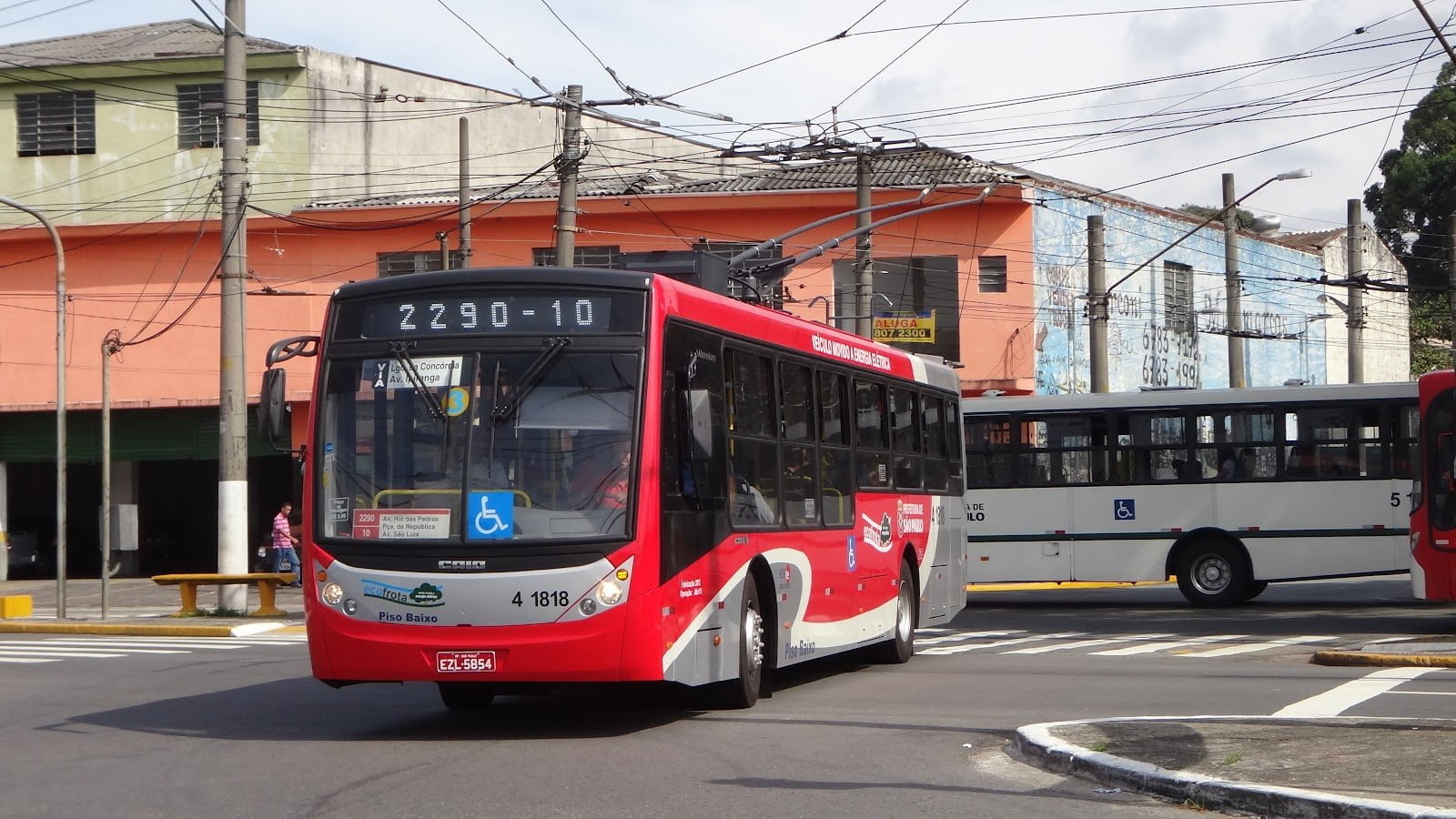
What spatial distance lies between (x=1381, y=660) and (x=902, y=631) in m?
4.34

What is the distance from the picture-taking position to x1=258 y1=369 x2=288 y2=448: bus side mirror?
1129 centimetres

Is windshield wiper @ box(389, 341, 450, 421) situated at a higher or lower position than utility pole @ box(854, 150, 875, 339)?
lower

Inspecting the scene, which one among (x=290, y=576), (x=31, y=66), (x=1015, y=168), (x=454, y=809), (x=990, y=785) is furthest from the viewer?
(x=1015, y=168)

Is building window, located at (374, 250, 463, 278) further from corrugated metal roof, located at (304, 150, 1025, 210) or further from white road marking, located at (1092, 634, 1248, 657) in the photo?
white road marking, located at (1092, 634, 1248, 657)

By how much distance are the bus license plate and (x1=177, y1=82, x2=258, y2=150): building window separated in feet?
95.7

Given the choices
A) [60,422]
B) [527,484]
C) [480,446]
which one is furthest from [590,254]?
[527,484]

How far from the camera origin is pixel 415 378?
1092cm

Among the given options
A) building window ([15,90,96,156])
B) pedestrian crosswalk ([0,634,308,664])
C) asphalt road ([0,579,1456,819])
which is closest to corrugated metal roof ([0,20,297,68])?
building window ([15,90,96,156])

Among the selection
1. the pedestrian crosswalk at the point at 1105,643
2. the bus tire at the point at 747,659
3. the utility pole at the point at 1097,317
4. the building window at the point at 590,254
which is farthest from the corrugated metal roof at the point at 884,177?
the bus tire at the point at 747,659

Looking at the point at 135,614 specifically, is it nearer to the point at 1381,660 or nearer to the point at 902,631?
the point at 902,631

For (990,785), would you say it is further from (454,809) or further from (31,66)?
(31,66)

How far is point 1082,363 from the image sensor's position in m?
39.8

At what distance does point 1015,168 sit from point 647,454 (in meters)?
31.6

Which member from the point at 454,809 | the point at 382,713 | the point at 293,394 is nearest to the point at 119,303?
the point at 293,394
